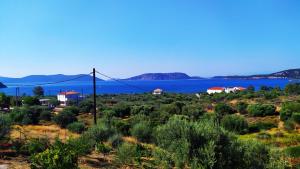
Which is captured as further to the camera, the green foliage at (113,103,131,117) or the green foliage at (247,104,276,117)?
the green foliage at (113,103,131,117)

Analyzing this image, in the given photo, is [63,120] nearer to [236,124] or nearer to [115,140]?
[236,124]

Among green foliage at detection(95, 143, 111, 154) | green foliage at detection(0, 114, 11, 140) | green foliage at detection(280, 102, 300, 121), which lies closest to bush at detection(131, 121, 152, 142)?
green foliage at detection(95, 143, 111, 154)

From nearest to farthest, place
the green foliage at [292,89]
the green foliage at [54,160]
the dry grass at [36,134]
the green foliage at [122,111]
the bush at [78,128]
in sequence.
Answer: the green foliage at [54,160], the dry grass at [36,134], the bush at [78,128], the green foliage at [122,111], the green foliage at [292,89]

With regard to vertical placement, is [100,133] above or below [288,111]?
above

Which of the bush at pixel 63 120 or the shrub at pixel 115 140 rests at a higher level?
the shrub at pixel 115 140

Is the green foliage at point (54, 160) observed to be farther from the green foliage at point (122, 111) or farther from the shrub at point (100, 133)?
the green foliage at point (122, 111)

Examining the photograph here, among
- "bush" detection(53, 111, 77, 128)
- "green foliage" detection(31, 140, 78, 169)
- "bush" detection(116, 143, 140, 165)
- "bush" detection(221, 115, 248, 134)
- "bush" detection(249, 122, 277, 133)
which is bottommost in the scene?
"bush" detection(249, 122, 277, 133)

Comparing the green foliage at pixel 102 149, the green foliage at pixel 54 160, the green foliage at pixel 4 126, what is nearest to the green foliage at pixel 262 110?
the green foliage at pixel 102 149

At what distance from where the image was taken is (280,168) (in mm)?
13039

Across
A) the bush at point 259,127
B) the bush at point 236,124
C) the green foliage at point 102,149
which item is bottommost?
the bush at point 259,127

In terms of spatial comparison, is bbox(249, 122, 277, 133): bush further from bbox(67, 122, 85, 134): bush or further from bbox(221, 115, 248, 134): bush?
bbox(67, 122, 85, 134): bush

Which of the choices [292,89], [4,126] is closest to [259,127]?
[4,126]

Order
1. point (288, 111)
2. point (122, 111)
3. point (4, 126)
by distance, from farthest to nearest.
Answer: point (122, 111)
point (288, 111)
point (4, 126)

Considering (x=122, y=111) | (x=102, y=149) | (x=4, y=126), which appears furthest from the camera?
(x=122, y=111)
